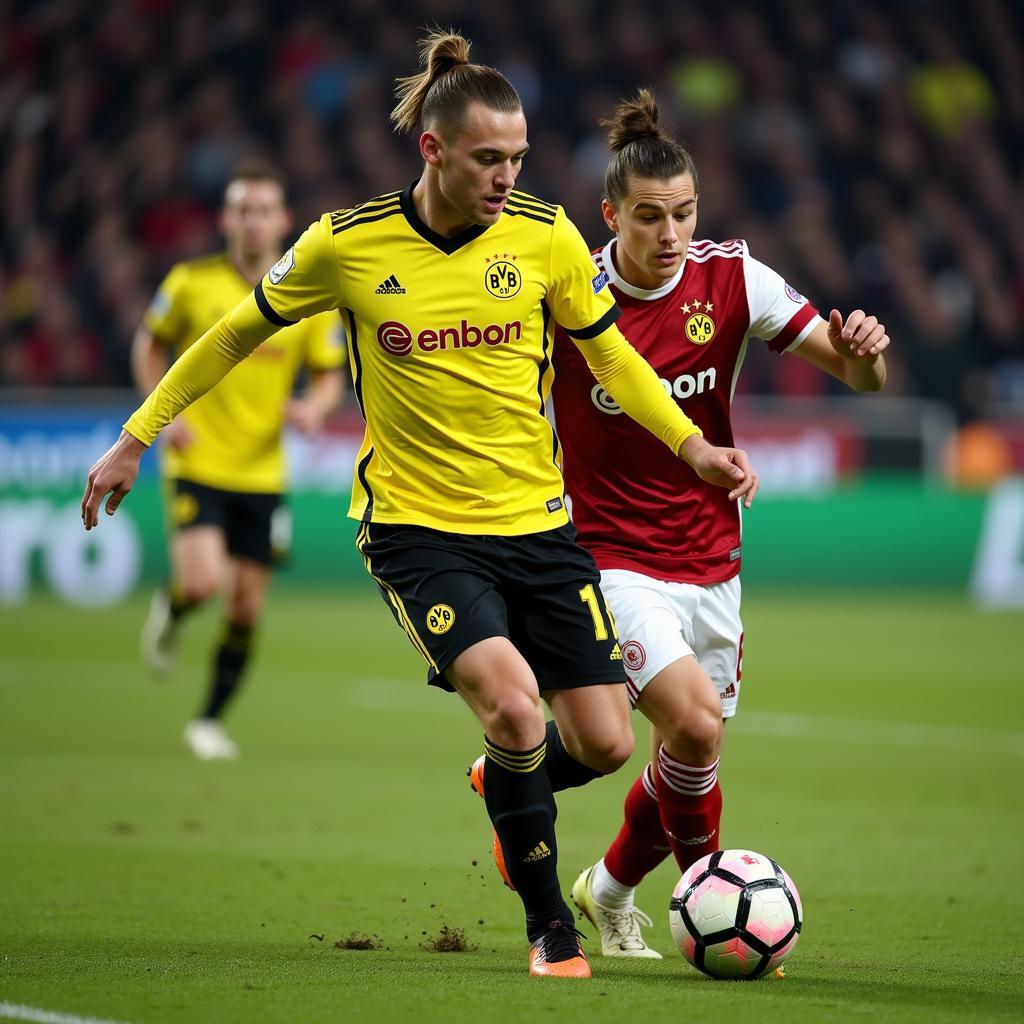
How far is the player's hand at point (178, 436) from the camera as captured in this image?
31.2 ft

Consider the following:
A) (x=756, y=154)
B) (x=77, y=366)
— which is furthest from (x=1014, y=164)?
(x=77, y=366)

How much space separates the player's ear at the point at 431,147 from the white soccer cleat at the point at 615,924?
2.26 metres

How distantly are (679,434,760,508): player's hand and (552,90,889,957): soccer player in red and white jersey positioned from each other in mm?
554

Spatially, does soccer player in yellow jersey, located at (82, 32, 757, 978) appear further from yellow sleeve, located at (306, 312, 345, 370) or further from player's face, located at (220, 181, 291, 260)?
yellow sleeve, located at (306, 312, 345, 370)

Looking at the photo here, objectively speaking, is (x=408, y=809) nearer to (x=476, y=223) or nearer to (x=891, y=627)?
(x=476, y=223)

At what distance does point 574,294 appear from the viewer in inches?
200

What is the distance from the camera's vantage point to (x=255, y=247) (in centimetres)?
970

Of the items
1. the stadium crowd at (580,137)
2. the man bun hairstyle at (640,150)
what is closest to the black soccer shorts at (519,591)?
the man bun hairstyle at (640,150)

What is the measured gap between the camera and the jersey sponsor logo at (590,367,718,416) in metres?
5.56

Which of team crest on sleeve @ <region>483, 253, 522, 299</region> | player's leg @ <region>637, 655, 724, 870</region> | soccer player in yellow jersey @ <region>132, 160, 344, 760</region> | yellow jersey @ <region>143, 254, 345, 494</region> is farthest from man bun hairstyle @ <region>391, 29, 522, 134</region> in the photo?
yellow jersey @ <region>143, 254, 345, 494</region>

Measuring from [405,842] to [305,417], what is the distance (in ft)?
9.43

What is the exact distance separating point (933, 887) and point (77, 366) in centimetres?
1370

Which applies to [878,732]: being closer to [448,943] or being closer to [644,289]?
[644,289]

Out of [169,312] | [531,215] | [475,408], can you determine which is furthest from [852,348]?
[169,312]
